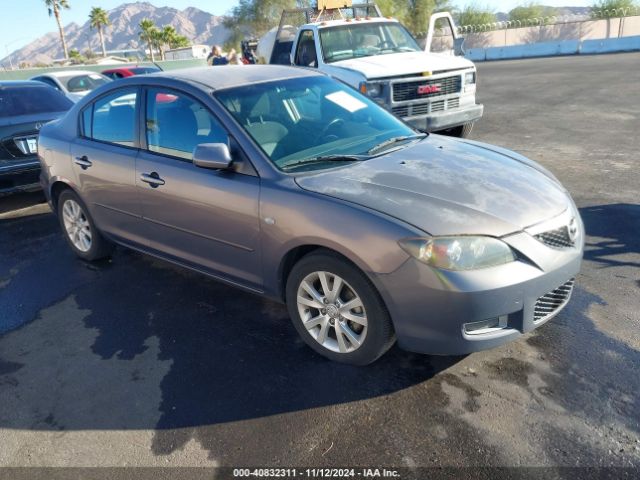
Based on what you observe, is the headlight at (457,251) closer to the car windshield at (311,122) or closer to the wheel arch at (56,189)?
the car windshield at (311,122)

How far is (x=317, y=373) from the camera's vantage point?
3.28 metres

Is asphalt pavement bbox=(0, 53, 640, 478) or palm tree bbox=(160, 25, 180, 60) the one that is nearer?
asphalt pavement bbox=(0, 53, 640, 478)

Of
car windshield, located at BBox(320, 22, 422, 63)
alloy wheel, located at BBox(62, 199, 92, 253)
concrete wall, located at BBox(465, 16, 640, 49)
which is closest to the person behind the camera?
alloy wheel, located at BBox(62, 199, 92, 253)

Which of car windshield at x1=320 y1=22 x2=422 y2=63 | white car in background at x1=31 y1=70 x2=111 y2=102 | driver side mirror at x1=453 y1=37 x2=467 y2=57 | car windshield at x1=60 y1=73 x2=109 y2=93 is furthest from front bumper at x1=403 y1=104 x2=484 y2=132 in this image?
car windshield at x1=60 y1=73 x2=109 y2=93

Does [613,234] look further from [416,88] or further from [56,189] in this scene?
[56,189]

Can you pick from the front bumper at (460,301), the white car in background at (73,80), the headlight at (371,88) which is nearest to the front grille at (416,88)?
the headlight at (371,88)

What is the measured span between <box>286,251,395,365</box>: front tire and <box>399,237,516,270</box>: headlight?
355 millimetres

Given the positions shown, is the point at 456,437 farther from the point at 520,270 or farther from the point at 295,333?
the point at 295,333

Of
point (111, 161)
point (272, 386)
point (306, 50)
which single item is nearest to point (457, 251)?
point (272, 386)

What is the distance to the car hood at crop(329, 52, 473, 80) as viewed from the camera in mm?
8211

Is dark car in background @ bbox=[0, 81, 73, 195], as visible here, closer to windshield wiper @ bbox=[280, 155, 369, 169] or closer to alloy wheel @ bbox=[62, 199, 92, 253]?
alloy wheel @ bbox=[62, 199, 92, 253]

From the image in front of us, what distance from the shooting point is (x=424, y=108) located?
838 cm

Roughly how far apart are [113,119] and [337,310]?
2644mm

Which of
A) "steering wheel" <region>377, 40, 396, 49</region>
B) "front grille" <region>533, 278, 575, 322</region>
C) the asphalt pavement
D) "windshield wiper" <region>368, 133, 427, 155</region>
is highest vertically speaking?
"steering wheel" <region>377, 40, 396, 49</region>
